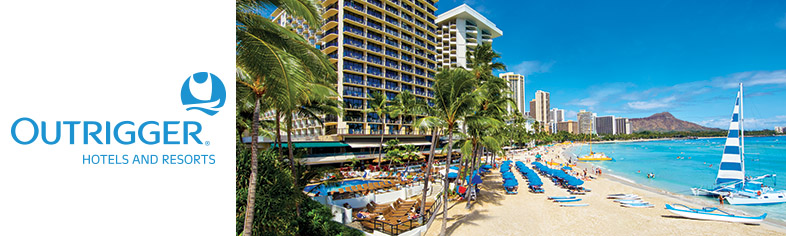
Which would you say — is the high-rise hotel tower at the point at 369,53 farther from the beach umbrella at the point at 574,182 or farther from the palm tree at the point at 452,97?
the palm tree at the point at 452,97

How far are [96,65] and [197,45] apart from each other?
105cm

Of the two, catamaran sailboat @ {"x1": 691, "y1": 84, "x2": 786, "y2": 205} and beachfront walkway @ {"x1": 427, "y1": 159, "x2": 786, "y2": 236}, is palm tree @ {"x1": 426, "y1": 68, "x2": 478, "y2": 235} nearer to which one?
beachfront walkway @ {"x1": 427, "y1": 159, "x2": 786, "y2": 236}

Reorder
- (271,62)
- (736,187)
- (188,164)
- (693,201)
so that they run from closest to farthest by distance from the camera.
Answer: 1. (188,164)
2. (271,62)
3. (693,201)
4. (736,187)

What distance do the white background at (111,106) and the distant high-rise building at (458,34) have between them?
205 ft

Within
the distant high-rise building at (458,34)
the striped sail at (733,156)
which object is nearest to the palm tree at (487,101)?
the striped sail at (733,156)

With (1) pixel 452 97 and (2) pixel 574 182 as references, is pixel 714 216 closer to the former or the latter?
(2) pixel 574 182

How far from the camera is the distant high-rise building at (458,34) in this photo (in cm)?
6481

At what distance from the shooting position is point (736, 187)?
1048 inches

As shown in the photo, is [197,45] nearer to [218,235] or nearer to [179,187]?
[179,187]

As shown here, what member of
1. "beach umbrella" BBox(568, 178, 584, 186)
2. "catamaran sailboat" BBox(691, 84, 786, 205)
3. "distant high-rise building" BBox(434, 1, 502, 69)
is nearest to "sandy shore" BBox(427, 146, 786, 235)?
"beach umbrella" BBox(568, 178, 584, 186)

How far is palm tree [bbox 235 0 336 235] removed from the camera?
5037 millimetres

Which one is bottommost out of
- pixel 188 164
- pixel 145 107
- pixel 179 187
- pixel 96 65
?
pixel 179 187

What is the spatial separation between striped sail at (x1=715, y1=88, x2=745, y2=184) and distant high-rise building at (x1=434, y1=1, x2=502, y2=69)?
40501 millimetres

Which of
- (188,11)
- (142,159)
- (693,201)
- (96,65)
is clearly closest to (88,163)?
(142,159)
